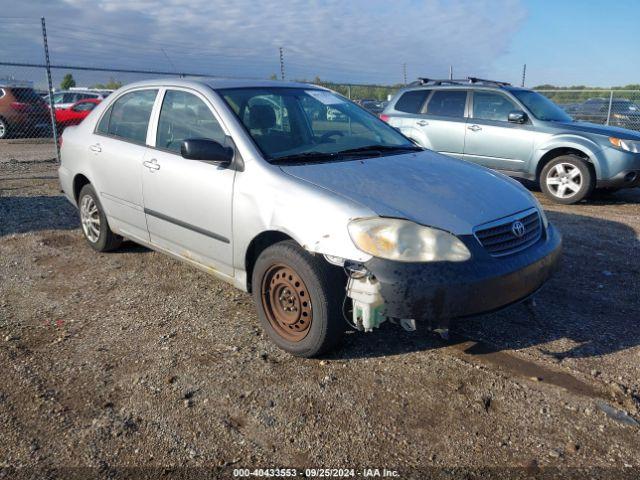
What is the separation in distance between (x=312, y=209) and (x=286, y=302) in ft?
2.13

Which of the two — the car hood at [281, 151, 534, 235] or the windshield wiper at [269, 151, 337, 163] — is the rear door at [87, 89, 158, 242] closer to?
the windshield wiper at [269, 151, 337, 163]

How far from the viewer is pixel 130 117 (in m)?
4.78

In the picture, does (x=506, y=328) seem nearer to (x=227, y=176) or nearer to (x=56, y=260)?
(x=227, y=176)

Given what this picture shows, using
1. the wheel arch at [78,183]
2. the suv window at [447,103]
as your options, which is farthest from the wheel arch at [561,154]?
the wheel arch at [78,183]

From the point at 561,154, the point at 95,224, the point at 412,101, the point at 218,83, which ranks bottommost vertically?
the point at 95,224

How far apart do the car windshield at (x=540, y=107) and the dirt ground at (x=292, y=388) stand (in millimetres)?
4473

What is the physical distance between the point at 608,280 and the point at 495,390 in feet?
7.72

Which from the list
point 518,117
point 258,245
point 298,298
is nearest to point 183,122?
point 258,245

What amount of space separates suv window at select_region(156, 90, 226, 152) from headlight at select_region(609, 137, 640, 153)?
247 inches

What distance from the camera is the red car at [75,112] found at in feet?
58.1

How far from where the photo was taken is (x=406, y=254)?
9.45 ft

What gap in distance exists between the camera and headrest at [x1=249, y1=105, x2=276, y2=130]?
3.89 m

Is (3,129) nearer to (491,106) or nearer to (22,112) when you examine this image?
(22,112)

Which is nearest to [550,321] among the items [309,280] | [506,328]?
[506,328]
